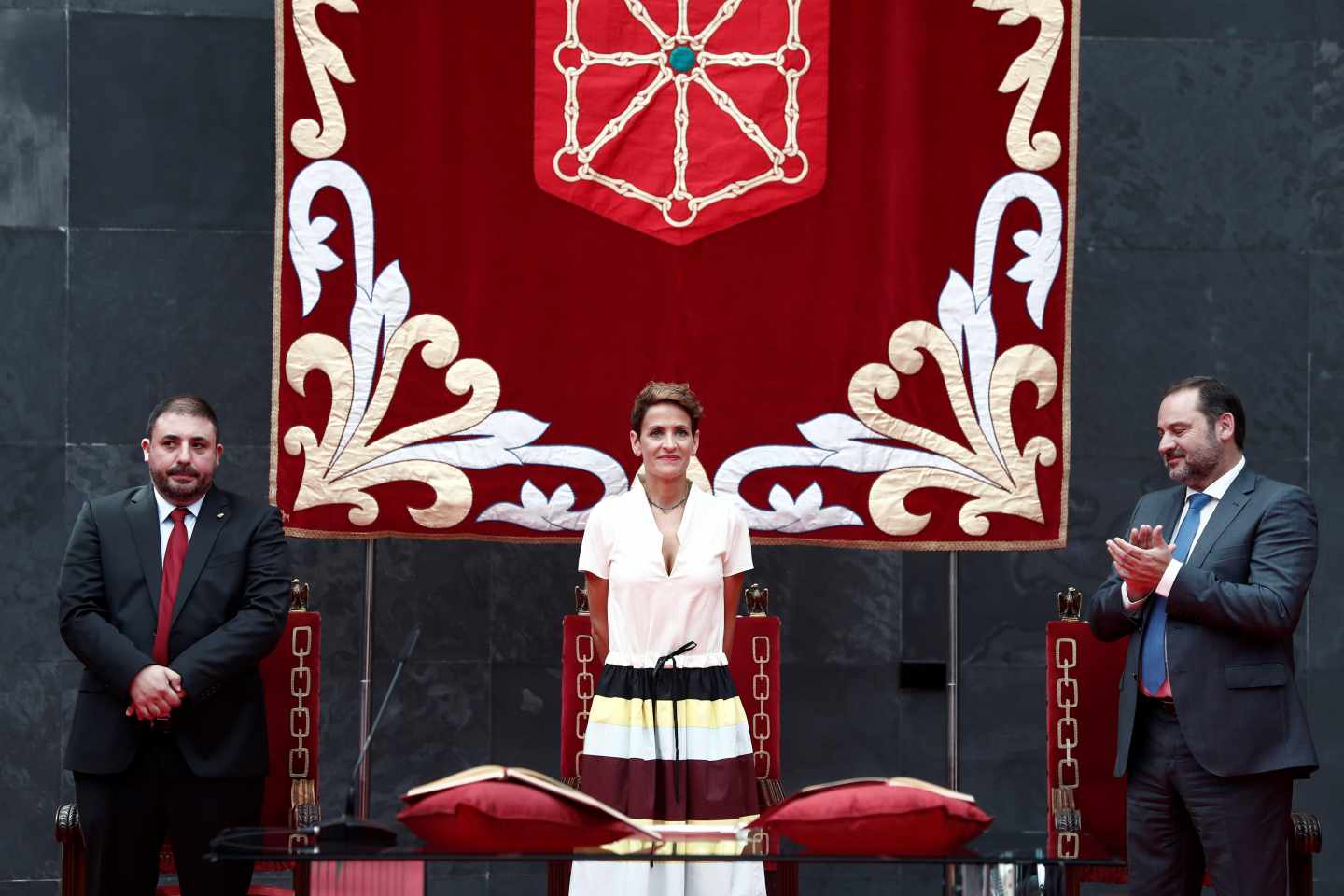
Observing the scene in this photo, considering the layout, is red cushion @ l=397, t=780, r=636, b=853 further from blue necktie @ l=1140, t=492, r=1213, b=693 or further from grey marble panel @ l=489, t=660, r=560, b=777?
grey marble panel @ l=489, t=660, r=560, b=777

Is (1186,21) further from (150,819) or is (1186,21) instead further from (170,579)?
(150,819)

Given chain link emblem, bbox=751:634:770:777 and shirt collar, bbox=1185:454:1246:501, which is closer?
shirt collar, bbox=1185:454:1246:501

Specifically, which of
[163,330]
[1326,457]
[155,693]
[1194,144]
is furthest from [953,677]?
[163,330]

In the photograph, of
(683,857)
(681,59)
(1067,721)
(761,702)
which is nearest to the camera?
(683,857)

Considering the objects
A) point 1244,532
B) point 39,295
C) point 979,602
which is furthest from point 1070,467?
point 39,295

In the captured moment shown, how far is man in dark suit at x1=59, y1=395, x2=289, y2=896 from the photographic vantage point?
3559 mm

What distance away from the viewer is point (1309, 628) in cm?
498

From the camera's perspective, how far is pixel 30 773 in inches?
190

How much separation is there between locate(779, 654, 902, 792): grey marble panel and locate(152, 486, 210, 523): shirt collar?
6.52 feet

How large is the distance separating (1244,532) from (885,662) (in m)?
1.60

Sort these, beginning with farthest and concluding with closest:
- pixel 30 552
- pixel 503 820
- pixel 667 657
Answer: pixel 30 552
pixel 667 657
pixel 503 820

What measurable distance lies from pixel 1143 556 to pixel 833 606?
5.29 feet

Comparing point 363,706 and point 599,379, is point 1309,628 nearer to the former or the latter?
point 599,379

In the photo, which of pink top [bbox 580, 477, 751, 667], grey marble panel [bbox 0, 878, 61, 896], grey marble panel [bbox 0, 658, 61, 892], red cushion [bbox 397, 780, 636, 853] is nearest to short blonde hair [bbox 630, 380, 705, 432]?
pink top [bbox 580, 477, 751, 667]
